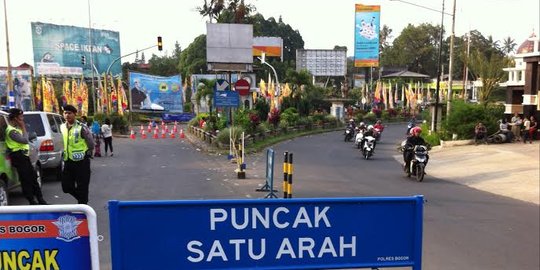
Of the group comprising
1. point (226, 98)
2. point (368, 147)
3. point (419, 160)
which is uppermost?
point (226, 98)

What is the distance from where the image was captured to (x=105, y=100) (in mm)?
41469

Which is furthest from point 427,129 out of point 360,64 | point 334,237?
point 360,64

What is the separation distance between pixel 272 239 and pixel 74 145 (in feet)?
14.9

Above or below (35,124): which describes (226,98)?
above

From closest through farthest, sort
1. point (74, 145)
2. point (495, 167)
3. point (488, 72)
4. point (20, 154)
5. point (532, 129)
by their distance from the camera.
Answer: point (74, 145)
point (20, 154)
point (495, 167)
point (532, 129)
point (488, 72)

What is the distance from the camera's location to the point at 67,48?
53.2 metres

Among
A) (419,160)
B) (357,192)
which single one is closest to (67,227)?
(357,192)

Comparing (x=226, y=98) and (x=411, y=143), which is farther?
(x=226, y=98)

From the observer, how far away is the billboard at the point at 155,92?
54594 millimetres

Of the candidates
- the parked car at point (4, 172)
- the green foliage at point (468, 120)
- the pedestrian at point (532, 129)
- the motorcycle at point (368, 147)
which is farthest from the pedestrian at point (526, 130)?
the parked car at point (4, 172)

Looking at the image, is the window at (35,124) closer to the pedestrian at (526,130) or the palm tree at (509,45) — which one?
the pedestrian at (526,130)

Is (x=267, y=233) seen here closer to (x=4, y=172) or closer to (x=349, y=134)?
(x=4, y=172)

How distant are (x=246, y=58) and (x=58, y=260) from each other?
19.8 m

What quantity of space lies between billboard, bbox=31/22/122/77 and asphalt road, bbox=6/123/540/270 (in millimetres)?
38840
